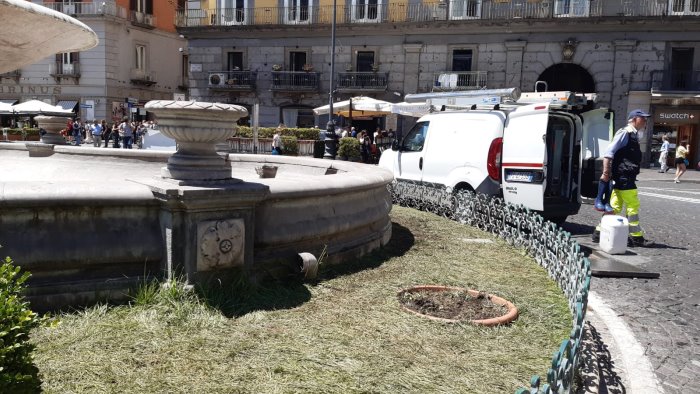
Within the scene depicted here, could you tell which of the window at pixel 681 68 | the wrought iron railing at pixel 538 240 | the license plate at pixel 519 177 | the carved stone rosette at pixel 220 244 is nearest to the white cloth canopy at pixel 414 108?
the wrought iron railing at pixel 538 240

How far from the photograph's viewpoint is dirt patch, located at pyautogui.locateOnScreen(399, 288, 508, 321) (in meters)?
4.83

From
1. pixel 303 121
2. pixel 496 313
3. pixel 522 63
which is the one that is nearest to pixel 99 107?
pixel 303 121

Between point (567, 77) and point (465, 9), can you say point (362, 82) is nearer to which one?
point (465, 9)

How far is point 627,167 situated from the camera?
29.3 feet

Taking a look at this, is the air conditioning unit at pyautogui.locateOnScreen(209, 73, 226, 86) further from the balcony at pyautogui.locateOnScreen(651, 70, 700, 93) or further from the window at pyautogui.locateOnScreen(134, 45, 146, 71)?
the balcony at pyautogui.locateOnScreen(651, 70, 700, 93)

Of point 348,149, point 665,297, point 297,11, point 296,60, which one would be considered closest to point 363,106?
point 348,149

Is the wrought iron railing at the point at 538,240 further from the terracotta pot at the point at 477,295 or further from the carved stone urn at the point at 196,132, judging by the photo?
the carved stone urn at the point at 196,132

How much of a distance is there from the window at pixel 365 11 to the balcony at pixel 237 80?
6.55 meters

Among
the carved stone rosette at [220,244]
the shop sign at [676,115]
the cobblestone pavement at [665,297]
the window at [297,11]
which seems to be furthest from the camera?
the window at [297,11]

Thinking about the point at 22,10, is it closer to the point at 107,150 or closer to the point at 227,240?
the point at 227,240

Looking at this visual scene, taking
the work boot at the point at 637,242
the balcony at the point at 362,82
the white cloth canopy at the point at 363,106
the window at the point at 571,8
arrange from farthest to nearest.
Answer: the balcony at the point at 362,82
the window at the point at 571,8
the white cloth canopy at the point at 363,106
the work boot at the point at 637,242

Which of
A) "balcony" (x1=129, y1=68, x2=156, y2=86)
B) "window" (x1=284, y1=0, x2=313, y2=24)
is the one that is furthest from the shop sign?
"balcony" (x1=129, y1=68, x2=156, y2=86)

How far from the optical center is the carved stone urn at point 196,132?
470cm

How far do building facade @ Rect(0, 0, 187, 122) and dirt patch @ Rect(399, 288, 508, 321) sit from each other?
38.1 m
